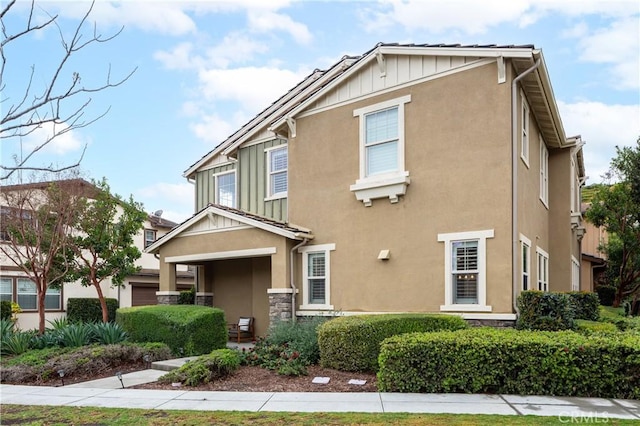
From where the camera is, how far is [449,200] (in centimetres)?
1118

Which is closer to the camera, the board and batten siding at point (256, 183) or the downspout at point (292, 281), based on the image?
the downspout at point (292, 281)

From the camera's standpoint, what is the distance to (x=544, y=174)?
49.5 feet

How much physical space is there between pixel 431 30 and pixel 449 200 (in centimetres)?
470

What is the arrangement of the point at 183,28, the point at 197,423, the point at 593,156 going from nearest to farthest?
the point at 197,423
the point at 183,28
the point at 593,156

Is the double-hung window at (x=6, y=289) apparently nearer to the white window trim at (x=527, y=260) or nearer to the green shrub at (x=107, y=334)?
the green shrub at (x=107, y=334)

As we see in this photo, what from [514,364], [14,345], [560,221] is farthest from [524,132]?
[14,345]

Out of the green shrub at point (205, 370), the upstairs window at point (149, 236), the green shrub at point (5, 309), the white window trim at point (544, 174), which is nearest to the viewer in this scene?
the green shrub at point (205, 370)

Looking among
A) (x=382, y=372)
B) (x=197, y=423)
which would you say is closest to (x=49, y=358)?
(x=197, y=423)

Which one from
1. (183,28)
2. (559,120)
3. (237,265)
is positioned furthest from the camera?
(237,265)

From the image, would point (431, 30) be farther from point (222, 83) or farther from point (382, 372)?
point (382, 372)

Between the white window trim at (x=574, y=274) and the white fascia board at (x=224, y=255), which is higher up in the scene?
the white fascia board at (x=224, y=255)

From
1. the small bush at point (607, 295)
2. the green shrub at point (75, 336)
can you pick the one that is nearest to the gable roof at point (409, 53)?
the green shrub at point (75, 336)

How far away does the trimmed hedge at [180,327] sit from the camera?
11.7 m

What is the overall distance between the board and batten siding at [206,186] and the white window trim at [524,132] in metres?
9.62
